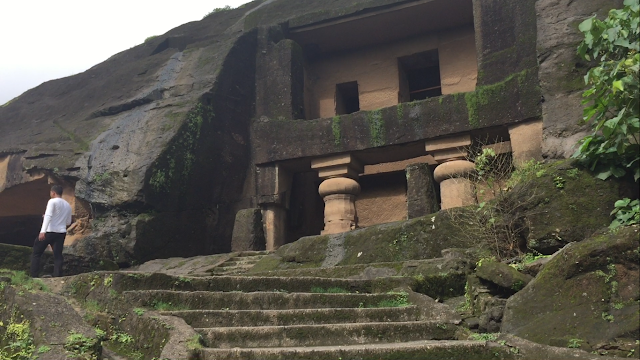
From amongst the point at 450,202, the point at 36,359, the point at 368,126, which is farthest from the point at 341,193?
the point at 36,359


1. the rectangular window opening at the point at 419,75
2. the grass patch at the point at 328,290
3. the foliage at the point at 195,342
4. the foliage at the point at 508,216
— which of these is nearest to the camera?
the foliage at the point at 195,342

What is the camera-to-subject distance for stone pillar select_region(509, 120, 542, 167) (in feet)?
34.9

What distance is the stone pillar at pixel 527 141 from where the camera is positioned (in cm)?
1064

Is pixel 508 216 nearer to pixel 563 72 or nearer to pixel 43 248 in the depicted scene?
pixel 563 72

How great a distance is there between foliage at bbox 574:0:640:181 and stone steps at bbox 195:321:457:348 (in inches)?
85.6

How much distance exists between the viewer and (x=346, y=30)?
14258mm

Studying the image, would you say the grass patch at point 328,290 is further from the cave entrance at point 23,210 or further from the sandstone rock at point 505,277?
the cave entrance at point 23,210

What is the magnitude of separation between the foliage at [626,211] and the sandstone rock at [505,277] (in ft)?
2.95

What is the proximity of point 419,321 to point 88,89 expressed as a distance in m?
12.6

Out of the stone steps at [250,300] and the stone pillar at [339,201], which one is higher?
the stone pillar at [339,201]

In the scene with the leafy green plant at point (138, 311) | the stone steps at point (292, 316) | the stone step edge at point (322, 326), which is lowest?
the stone step edge at point (322, 326)

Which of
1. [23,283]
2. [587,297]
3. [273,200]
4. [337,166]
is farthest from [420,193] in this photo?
[23,283]

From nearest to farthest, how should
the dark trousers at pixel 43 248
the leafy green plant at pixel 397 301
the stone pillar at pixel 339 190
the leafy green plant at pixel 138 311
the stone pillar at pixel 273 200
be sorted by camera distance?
the leafy green plant at pixel 138 311
the leafy green plant at pixel 397 301
the dark trousers at pixel 43 248
the stone pillar at pixel 339 190
the stone pillar at pixel 273 200

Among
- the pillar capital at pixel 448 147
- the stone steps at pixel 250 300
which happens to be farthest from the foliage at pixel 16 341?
the pillar capital at pixel 448 147
